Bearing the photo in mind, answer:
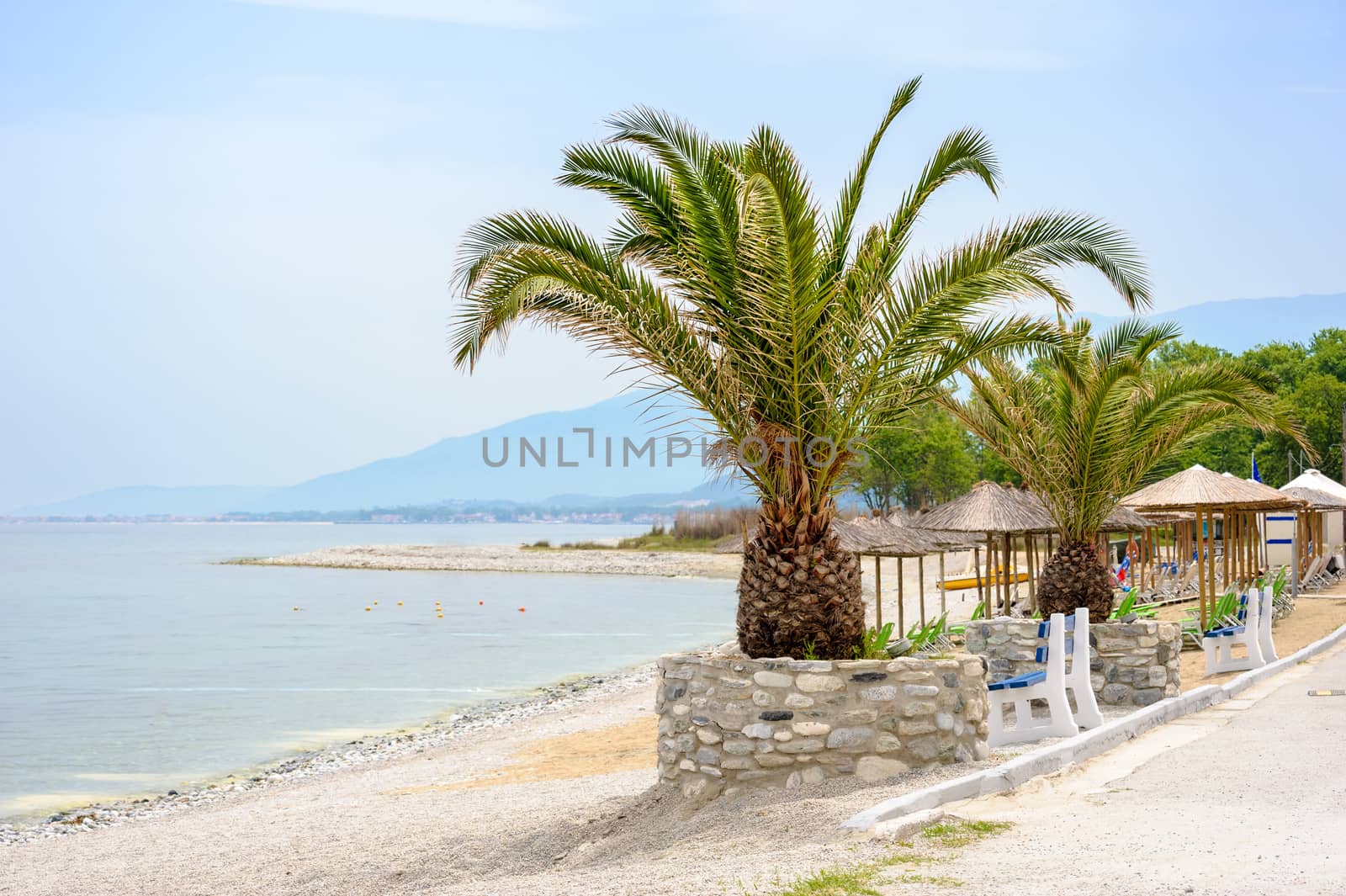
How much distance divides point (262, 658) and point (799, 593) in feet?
82.2

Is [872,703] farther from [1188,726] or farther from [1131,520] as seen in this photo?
[1131,520]

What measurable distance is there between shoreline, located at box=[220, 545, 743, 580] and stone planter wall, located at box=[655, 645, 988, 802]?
163ft

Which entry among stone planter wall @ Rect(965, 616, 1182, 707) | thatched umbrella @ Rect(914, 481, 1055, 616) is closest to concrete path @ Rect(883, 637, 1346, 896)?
stone planter wall @ Rect(965, 616, 1182, 707)

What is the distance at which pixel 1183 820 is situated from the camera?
5.75 meters

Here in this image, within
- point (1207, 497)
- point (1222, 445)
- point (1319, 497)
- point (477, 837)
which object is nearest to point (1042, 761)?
point (477, 837)

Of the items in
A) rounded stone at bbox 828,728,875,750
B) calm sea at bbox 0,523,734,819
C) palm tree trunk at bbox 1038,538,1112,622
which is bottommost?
calm sea at bbox 0,523,734,819

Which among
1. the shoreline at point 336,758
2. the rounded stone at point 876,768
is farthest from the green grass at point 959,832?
the shoreline at point 336,758

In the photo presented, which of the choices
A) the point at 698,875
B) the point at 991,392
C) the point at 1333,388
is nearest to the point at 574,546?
the point at 1333,388

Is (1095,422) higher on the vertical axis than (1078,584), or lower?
higher

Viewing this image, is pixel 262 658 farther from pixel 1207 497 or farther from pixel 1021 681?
pixel 1021 681

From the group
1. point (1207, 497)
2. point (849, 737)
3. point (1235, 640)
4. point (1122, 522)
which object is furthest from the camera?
point (1122, 522)

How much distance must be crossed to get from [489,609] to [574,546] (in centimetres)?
3519

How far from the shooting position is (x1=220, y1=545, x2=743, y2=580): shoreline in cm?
6241

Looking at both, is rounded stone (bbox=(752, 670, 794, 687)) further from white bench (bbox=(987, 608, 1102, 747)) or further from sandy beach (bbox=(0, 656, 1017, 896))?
white bench (bbox=(987, 608, 1102, 747))
